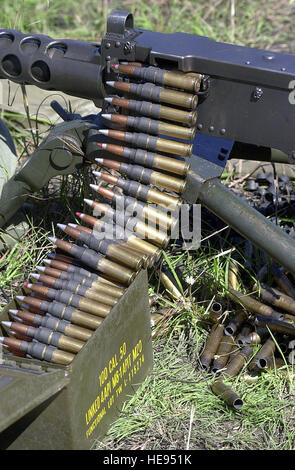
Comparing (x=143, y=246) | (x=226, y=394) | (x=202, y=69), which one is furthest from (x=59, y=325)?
(x=202, y=69)

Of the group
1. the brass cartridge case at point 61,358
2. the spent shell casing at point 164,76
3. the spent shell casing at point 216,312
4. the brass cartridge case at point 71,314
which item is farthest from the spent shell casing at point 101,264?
the spent shell casing at point 164,76

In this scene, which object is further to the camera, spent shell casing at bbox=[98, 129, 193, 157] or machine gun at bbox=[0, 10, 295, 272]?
spent shell casing at bbox=[98, 129, 193, 157]

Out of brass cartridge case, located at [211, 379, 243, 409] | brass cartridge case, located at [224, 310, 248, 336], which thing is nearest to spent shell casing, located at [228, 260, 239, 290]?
brass cartridge case, located at [224, 310, 248, 336]

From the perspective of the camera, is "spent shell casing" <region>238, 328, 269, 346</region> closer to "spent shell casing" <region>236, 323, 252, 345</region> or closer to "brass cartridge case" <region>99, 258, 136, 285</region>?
"spent shell casing" <region>236, 323, 252, 345</region>

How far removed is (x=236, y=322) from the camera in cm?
483

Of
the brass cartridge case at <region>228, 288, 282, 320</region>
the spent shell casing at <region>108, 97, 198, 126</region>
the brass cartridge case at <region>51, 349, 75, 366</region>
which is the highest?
the spent shell casing at <region>108, 97, 198, 126</region>

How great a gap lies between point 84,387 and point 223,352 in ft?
4.38

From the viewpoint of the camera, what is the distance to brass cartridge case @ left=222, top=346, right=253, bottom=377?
4562 millimetres

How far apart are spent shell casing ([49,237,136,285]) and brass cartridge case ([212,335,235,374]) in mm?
884

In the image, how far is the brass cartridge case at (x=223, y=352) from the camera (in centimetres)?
462

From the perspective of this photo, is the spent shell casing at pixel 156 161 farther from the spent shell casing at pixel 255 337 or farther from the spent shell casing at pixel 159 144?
the spent shell casing at pixel 255 337

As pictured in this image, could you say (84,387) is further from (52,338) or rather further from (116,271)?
(116,271)

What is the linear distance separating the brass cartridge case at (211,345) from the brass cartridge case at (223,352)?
0.03 metres

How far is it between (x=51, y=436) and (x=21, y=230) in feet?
6.99
